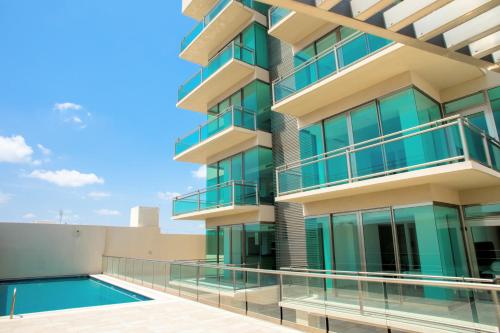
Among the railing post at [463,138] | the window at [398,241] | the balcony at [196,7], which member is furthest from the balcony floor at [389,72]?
the balcony at [196,7]

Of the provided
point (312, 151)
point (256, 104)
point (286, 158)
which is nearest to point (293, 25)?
point (256, 104)

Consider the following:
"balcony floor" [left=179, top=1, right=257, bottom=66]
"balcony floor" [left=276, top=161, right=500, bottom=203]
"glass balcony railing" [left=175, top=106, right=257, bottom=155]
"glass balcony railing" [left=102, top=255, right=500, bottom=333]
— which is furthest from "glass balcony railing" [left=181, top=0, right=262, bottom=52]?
"glass balcony railing" [left=102, top=255, right=500, bottom=333]

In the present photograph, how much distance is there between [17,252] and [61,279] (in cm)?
290

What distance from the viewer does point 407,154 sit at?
759cm

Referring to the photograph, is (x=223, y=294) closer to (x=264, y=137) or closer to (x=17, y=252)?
(x=264, y=137)

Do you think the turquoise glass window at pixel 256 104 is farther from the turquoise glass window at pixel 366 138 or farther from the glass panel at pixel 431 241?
the glass panel at pixel 431 241

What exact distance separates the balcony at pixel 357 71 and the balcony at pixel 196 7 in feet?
32.3

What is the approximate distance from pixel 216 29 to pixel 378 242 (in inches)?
506

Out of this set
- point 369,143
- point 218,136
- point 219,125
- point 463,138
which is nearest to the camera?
point 463,138

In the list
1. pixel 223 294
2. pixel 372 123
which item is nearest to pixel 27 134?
pixel 223 294

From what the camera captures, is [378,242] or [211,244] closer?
[378,242]

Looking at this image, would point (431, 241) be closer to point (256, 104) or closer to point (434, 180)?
point (434, 180)

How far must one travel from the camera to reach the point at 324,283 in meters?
6.83

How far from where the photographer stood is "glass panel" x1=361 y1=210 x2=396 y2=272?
25.9 ft
